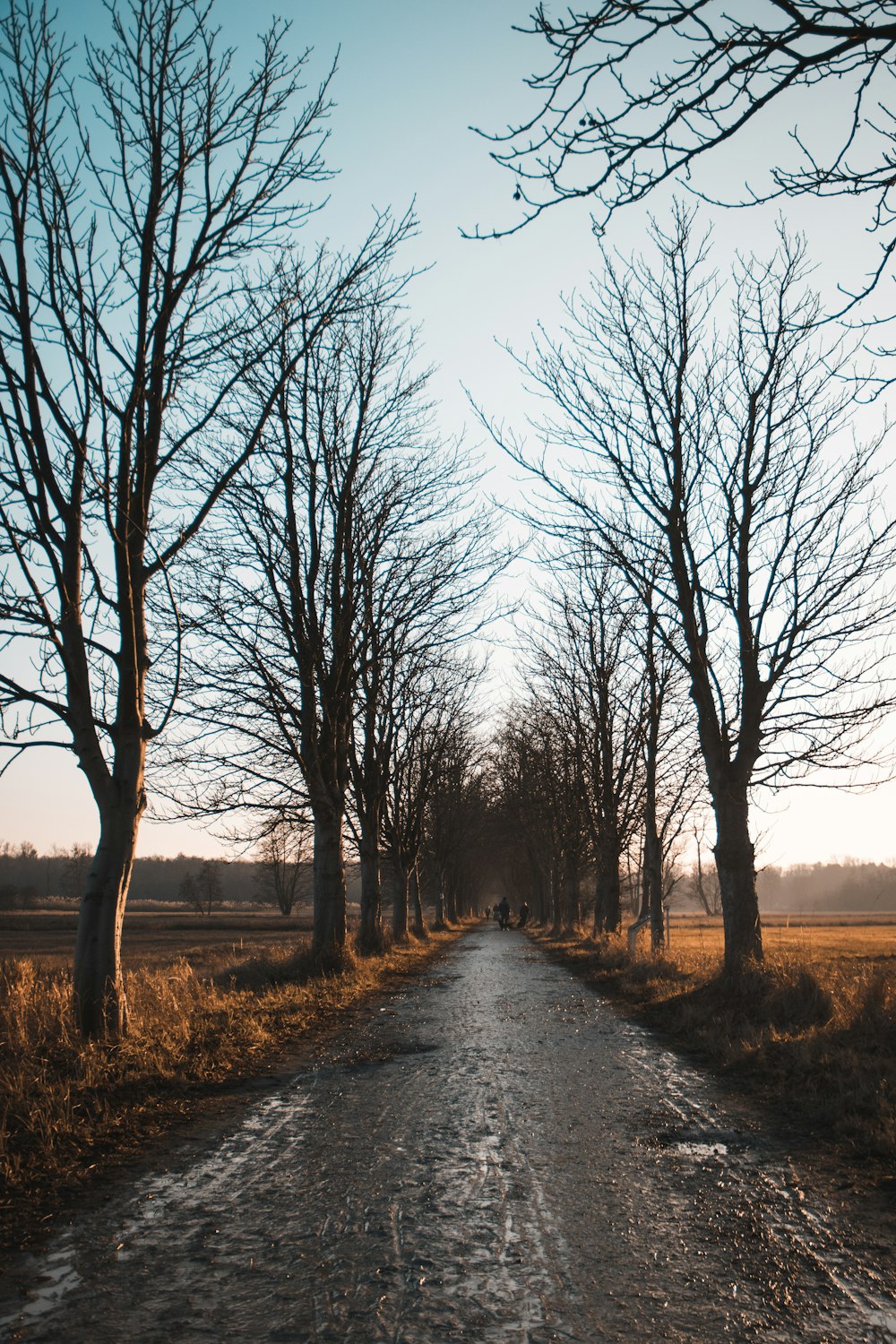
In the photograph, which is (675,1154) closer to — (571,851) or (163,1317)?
(163,1317)

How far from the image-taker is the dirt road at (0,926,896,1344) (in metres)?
3.06

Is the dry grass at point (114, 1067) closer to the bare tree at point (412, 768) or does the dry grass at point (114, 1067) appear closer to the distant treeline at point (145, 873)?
the bare tree at point (412, 768)

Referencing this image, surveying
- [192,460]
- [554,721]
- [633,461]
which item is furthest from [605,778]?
[192,460]

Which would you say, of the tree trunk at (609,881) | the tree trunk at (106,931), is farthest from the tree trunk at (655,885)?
the tree trunk at (106,931)

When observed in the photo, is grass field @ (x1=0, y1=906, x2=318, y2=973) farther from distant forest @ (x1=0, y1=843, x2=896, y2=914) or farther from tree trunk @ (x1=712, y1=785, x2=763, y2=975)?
distant forest @ (x1=0, y1=843, x2=896, y2=914)

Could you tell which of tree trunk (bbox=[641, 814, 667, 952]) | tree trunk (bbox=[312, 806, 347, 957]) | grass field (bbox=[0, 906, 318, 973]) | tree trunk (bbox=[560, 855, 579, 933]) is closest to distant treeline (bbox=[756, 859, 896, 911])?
grass field (bbox=[0, 906, 318, 973])

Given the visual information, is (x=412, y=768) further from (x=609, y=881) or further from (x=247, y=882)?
(x=247, y=882)

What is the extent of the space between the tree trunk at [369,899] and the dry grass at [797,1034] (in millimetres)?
8188

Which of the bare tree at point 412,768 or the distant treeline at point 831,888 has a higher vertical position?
the bare tree at point 412,768

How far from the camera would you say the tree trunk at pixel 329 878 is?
15.9 metres

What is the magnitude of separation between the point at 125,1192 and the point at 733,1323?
2879 millimetres

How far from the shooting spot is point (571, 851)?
34.7 metres

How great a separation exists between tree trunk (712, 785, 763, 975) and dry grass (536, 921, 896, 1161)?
69cm

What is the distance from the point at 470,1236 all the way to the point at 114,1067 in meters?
3.85
